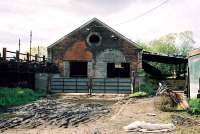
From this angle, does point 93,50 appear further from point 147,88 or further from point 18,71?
point 18,71

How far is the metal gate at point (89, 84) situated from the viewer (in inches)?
1125

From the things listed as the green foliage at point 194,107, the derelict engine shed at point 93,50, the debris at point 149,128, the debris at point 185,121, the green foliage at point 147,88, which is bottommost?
the debris at point 149,128

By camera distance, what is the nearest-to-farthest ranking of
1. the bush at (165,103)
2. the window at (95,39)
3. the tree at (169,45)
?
the bush at (165,103) < the window at (95,39) < the tree at (169,45)

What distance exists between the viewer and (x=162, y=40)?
70.1 meters

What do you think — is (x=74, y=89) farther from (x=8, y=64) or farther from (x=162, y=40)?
(x=162, y=40)

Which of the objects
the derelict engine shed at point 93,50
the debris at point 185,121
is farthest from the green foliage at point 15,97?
the debris at point 185,121

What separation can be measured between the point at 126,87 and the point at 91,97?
400cm

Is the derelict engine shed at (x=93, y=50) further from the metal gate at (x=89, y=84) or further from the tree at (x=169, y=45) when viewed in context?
the tree at (x=169, y=45)

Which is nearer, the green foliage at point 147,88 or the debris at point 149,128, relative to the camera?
the debris at point 149,128

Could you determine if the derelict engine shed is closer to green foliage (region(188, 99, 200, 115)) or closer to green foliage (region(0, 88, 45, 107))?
green foliage (region(0, 88, 45, 107))

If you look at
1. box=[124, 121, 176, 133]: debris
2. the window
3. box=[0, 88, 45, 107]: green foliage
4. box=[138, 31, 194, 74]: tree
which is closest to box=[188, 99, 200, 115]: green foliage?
box=[124, 121, 176, 133]: debris

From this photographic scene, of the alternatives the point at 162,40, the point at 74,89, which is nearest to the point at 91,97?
the point at 74,89

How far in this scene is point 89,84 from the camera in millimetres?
28156

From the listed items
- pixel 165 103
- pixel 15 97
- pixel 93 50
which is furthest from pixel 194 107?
pixel 93 50
